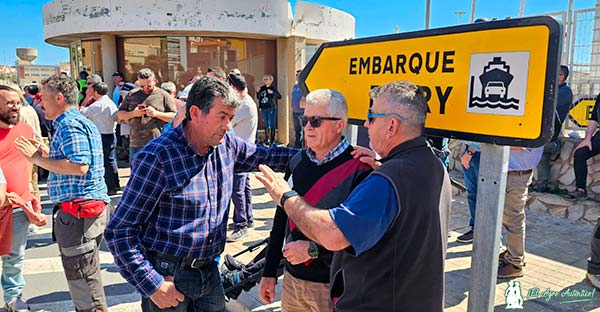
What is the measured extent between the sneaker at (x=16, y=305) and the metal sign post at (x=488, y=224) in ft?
11.1

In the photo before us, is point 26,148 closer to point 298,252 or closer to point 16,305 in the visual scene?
point 16,305

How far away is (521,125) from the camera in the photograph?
1.55 meters

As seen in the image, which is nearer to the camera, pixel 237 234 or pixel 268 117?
pixel 237 234

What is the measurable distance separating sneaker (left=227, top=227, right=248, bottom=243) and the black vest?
11.0 feet

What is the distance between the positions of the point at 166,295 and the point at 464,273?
9.98ft

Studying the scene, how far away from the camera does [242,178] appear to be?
16.8 feet

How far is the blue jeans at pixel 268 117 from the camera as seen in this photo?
11.1 m

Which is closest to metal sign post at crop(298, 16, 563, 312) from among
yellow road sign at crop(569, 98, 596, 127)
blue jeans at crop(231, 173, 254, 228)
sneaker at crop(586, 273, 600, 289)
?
sneaker at crop(586, 273, 600, 289)

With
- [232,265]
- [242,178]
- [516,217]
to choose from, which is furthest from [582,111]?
[232,265]

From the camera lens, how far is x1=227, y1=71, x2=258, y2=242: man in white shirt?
511 cm

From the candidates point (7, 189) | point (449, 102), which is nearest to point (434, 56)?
point (449, 102)

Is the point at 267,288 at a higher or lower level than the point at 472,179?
lower

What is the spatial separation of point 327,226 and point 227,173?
91cm

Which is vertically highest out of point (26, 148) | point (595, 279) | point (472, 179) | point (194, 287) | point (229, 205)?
point (26, 148)
